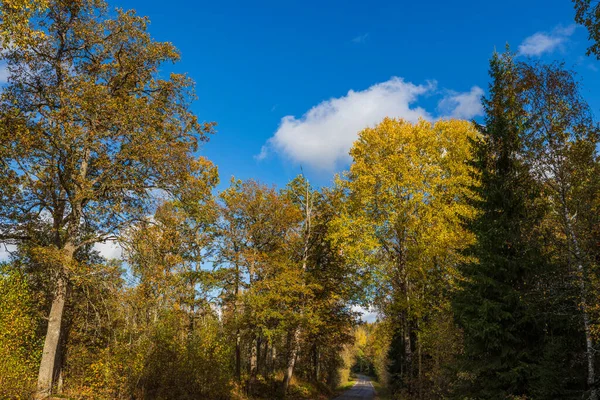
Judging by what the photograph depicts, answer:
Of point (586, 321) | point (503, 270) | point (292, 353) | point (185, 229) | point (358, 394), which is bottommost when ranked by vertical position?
point (358, 394)

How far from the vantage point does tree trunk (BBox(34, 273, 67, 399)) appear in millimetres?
10594

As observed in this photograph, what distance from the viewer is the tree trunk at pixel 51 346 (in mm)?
10594

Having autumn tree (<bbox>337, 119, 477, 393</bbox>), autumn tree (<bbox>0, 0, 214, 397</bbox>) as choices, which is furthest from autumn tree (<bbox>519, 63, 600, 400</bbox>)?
autumn tree (<bbox>0, 0, 214, 397</bbox>)

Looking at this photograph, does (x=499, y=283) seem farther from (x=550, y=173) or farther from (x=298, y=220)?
(x=298, y=220)

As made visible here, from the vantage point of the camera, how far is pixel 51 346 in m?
11.3

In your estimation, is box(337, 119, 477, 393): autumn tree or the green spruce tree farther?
box(337, 119, 477, 393): autumn tree

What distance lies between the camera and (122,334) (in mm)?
13141

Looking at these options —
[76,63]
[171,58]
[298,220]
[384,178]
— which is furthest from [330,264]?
[76,63]

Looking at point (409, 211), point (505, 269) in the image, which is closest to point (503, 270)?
point (505, 269)

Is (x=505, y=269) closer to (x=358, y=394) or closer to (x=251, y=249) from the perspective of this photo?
(x=251, y=249)

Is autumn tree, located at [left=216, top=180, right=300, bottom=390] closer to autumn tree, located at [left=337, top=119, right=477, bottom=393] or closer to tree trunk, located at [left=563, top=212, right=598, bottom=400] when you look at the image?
autumn tree, located at [left=337, top=119, right=477, bottom=393]

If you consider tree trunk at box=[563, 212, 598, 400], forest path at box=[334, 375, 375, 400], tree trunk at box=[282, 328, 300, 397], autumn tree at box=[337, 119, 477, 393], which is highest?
autumn tree at box=[337, 119, 477, 393]

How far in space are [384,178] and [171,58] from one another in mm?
11401

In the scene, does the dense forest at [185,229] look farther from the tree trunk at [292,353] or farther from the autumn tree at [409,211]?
the tree trunk at [292,353]
